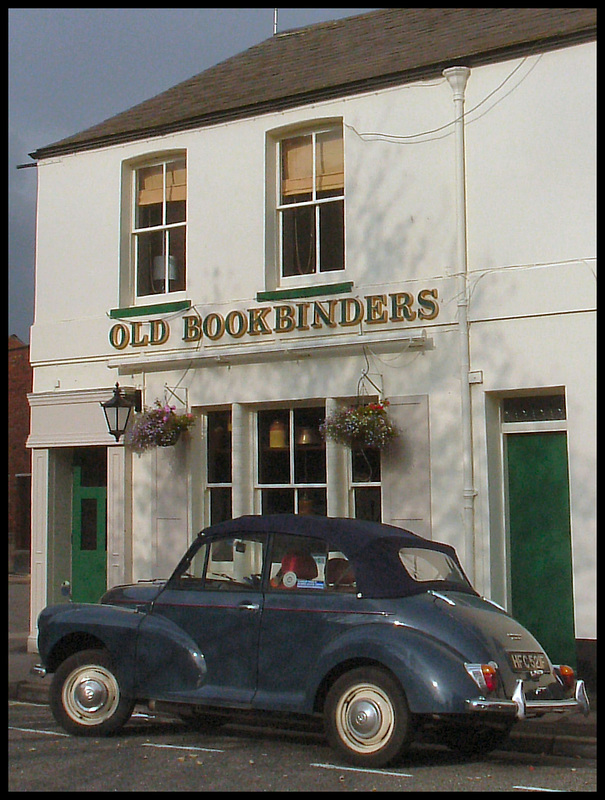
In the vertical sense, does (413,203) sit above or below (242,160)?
below

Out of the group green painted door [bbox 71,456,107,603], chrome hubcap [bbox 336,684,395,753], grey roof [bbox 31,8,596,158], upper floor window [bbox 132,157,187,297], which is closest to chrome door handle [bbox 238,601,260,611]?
chrome hubcap [bbox 336,684,395,753]

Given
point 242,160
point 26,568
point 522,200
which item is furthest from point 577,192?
point 26,568

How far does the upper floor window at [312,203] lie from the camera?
1298 cm

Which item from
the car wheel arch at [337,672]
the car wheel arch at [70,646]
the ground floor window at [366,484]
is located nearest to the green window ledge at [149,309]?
the ground floor window at [366,484]

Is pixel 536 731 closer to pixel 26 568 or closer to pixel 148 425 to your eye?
pixel 148 425

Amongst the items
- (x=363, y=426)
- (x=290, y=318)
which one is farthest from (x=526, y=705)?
(x=290, y=318)

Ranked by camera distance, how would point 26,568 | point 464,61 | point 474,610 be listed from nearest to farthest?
1. point 474,610
2. point 464,61
3. point 26,568

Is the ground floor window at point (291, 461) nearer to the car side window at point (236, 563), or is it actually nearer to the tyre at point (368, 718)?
the car side window at point (236, 563)

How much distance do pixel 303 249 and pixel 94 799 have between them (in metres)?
7.95

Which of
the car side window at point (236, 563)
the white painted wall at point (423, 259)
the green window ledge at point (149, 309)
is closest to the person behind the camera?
the car side window at point (236, 563)

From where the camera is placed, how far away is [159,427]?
13.1m

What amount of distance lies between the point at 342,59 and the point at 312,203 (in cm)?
218

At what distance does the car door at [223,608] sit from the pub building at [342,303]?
346 centimetres

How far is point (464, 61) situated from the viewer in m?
11.9
